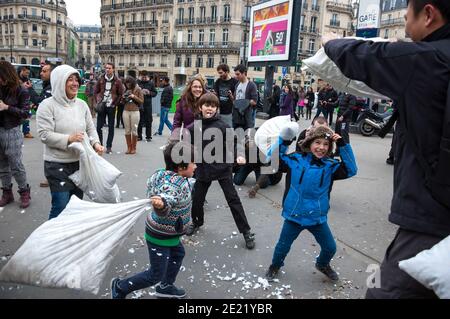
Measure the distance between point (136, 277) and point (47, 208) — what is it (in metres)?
2.52

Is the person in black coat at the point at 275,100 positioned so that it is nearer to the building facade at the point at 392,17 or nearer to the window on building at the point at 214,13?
the window on building at the point at 214,13

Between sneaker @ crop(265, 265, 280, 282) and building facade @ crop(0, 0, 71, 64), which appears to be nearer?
sneaker @ crop(265, 265, 280, 282)

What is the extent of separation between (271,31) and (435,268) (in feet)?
54.6

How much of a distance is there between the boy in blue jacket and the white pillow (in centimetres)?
162

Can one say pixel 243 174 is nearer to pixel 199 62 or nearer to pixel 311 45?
pixel 199 62

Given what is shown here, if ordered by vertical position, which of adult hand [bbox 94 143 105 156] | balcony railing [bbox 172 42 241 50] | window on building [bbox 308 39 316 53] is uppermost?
window on building [bbox 308 39 316 53]

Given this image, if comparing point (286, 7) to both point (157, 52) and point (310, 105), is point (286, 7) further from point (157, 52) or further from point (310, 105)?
point (157, 52)

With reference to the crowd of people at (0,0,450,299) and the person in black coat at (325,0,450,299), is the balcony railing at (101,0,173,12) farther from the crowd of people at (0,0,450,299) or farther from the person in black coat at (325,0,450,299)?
the person in black coat at (325,0,450,299)

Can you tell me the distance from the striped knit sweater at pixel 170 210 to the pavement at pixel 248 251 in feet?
2.03

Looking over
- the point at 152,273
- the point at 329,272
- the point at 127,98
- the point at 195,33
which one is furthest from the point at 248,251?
the point at 195,33

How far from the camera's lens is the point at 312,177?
3012 mm

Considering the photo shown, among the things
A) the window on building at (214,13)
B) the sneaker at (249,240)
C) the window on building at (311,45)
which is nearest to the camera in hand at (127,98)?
the sneaker at (249,240)

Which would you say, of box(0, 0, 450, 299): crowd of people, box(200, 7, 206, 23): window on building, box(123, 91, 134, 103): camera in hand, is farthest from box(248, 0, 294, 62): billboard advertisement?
box(200, 7, 206, 23): window on building

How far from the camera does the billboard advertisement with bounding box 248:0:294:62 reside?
15.4m
